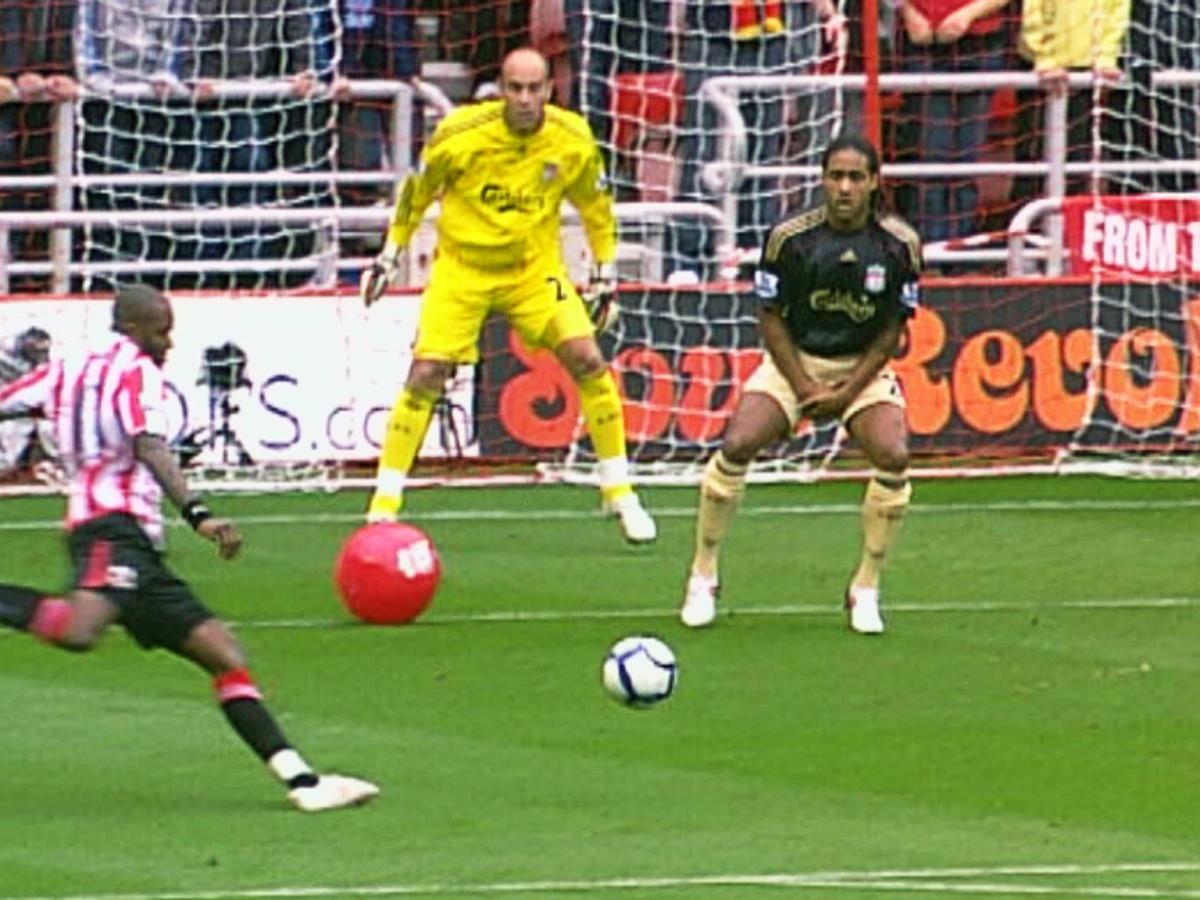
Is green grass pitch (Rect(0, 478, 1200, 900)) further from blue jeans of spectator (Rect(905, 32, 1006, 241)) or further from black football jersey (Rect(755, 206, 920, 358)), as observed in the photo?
blue jeans of spectator (Rect(905, 32, 1006, 241))

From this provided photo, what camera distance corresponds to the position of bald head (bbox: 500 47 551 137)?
1752cm

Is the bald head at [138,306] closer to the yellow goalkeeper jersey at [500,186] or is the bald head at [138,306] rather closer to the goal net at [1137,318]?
the yellow goalkeeper jersey at [500,186]

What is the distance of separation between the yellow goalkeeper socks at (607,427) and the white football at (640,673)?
5405 mm

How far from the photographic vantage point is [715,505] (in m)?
15.5

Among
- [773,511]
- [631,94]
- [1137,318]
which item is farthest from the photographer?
[631,94]

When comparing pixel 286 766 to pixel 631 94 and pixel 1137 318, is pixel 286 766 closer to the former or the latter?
pixel 1137 318

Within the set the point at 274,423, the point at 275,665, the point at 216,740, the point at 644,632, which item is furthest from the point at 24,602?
the point at 274,423

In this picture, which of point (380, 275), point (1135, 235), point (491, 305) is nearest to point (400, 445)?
point (380, 275)

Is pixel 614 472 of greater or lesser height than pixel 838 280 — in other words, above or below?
below

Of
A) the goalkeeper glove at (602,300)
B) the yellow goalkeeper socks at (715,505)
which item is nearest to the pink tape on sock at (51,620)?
the yellow goalkeeper socks at (715,505)

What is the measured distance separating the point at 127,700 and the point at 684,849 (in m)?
3.53

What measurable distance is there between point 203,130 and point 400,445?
539 cm

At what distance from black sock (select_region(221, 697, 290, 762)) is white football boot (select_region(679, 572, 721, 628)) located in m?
4.40

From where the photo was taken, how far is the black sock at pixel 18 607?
37.4 ft
